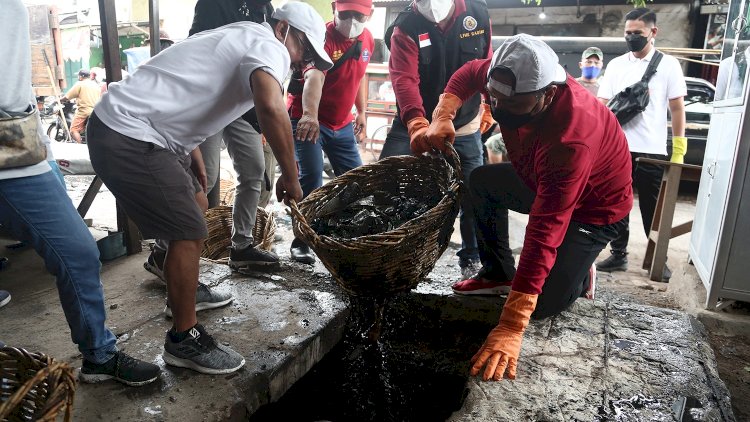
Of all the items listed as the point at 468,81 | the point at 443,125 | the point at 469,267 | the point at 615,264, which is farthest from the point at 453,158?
the point at 615,264

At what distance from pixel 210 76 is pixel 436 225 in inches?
44.0

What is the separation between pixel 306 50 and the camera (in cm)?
234

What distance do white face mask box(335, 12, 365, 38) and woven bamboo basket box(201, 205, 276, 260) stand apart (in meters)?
1.50

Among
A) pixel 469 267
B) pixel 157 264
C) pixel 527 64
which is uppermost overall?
pixel 527 64

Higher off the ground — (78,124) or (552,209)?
(552,209)

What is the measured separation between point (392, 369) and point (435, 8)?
228 centimetres

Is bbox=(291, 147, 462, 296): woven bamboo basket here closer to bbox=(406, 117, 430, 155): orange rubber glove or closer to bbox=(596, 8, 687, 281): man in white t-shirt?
bbox=(406, 117, 430, 155): orange rubber glove

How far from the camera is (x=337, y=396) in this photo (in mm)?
2854

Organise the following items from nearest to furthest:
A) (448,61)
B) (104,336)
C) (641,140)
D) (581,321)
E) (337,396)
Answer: (104,336) → (581,321) → (337,396) → (448,61) → (641,140)

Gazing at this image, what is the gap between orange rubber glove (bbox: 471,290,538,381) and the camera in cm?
208

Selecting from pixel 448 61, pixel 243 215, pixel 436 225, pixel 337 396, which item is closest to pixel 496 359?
pixel 436 225

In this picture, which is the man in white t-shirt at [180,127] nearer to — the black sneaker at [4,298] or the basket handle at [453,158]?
the basket handle at [453,158]

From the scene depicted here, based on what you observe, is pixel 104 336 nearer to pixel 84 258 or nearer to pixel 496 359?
pixel 84 258

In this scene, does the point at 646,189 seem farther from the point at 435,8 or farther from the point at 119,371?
the point at 119,371
